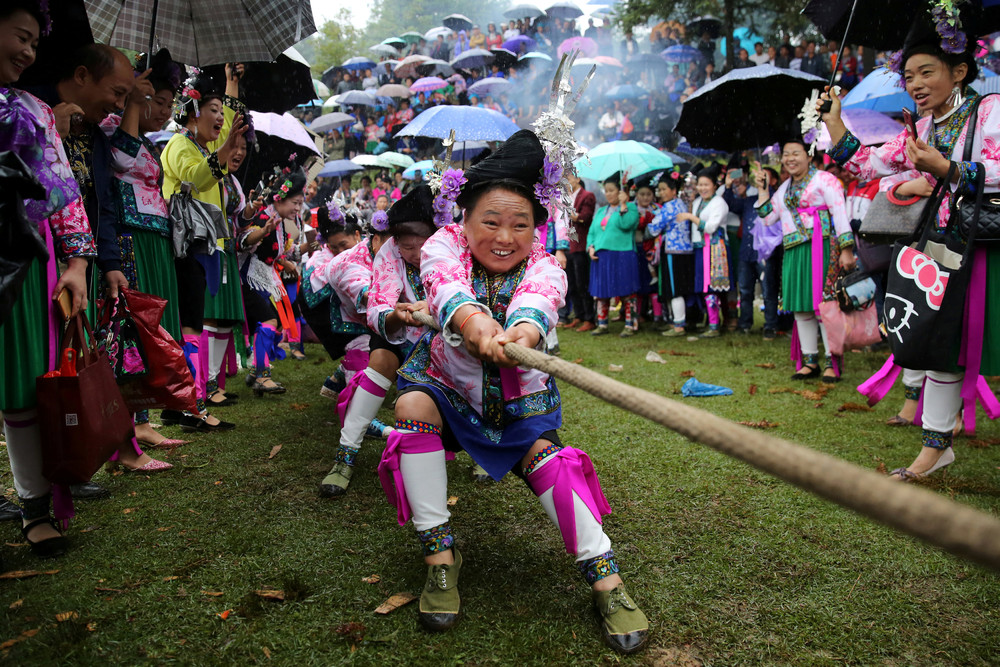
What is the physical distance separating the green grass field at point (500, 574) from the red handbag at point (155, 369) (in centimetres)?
52

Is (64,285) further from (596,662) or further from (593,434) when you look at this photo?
(593,434)

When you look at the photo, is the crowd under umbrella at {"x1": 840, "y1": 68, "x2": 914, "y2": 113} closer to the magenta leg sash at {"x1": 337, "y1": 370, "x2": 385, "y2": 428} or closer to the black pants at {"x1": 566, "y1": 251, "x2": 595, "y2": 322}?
the black pants at {"x1": 566, "y1": 251, "x2": 595, "y2": 322}

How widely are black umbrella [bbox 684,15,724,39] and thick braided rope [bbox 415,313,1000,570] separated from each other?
729 inches

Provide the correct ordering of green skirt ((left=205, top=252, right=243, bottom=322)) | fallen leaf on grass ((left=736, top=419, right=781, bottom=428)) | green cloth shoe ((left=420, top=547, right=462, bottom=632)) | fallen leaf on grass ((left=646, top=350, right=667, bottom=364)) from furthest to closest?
1. fallen leaf on grass ((left=646, top=350, right=667, bottom=364))
2. green skirt ((left=205, top=252, right=243, bottom=322))
3. fallen leaf on grass ((left=736, top=419, right=781, bottom=428))
4. green cloth shoe ((left=420, top=547, right=462, bottom=632))

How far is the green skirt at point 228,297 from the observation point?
502 centimetres

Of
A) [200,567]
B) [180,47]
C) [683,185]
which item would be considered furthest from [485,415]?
[683,185]

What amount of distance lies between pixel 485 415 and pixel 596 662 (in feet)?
2.96

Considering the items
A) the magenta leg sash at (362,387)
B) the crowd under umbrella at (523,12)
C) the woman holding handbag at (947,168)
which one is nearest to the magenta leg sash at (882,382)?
the woman holding handbag at (947,168)

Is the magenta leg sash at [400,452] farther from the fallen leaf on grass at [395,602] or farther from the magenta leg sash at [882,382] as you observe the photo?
the magenta leg sash at [882,382]

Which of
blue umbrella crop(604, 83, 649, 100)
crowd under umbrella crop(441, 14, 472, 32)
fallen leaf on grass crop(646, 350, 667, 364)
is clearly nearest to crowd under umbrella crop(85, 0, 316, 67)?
fallen leaf on grass crop(646, 350, 667, 364)

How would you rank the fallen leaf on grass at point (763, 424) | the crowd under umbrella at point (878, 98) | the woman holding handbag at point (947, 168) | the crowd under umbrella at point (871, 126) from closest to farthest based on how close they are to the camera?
the woman holding handbag at point (947, 168), the fallen leaf on grass at point (763, 424), the crowd under umbrella at point (871, 126), the crowd under umbrella at point (878, 98)

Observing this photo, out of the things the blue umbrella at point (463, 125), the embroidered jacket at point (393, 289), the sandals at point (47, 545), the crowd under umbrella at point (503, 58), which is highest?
the crowd under umbrella at point (503, 58)

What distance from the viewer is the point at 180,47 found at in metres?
4.11

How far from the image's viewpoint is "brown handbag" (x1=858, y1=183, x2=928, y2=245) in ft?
11.6
